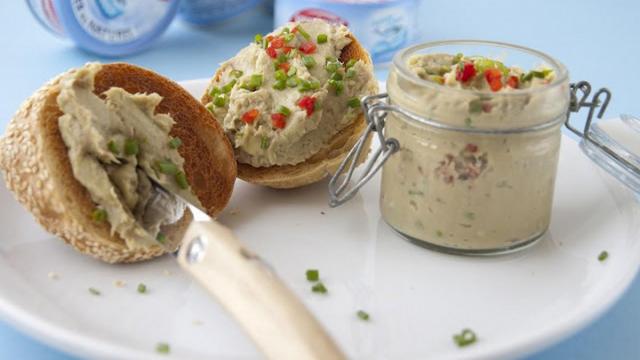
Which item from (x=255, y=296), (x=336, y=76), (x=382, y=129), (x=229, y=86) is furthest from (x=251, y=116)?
(x=255, y=296)

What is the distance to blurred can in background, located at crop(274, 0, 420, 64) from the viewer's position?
4.09 meters

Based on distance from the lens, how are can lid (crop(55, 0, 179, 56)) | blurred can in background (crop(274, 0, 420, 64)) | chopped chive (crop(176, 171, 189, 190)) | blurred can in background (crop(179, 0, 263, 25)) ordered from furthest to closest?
1. blurred can in background (crop(179, 0, 263, 25))
2. can lid (crop(55, 0, 179, 56))
3. blurred can in background (crop(274, 0, 420, 64))
4. chopped chive (crop(176, 171, 189, 190))

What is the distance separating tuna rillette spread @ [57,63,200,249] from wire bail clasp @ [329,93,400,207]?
0.46 meters

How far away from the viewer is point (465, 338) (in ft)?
6.75

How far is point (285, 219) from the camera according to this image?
8.78 feet

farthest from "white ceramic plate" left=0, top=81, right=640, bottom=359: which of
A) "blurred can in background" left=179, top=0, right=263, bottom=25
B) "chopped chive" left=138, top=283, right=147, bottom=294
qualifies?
"blurred can in background" left=179, top=0, right=263, bottom=25

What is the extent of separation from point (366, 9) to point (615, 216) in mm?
1857

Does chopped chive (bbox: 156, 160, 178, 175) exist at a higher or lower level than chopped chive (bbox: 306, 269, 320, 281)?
higher

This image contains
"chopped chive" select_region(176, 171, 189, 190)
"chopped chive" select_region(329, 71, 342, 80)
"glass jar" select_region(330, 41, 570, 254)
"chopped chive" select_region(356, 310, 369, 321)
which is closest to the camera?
"chopped chive" select_region(356, 310, 369, 321)

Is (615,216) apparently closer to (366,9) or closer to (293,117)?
(293,117)

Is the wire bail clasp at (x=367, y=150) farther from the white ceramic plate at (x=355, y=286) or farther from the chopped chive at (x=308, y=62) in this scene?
the chopped chive at (x=308, y=62)

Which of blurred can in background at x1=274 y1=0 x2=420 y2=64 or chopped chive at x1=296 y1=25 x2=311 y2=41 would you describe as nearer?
chopped chive at x1=296 y1=25 x2=311 y2=41

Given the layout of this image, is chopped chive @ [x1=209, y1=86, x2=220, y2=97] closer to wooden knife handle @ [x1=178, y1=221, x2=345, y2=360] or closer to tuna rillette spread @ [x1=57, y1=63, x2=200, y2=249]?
tuna rillette spread @ [x1=57, y1=63, x2=200, y2=249]

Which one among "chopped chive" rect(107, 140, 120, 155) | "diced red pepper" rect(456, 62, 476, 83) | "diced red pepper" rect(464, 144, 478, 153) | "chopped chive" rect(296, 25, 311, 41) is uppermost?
"diced red pepper" rect(456, 62, 476, 83)
